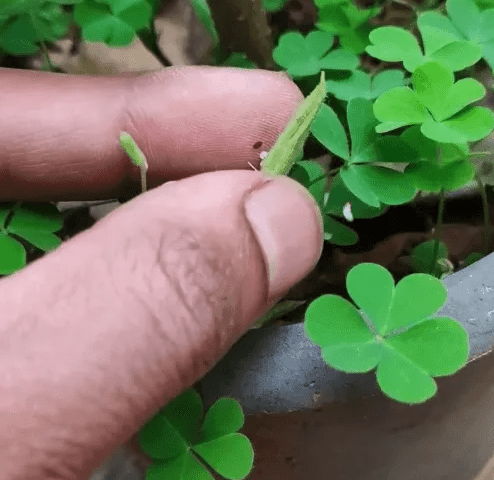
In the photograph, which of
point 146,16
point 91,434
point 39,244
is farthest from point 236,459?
point 146,16

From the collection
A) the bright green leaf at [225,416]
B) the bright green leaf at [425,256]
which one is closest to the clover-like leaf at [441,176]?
the bright green leaf at [425,256]

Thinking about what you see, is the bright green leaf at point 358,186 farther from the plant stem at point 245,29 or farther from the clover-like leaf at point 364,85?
the plant stem at point 245,29

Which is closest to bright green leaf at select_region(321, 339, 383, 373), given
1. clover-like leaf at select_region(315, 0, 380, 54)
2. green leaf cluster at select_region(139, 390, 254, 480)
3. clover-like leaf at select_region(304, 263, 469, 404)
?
clover-like leaf at select_region(304, 263, 469, 404)

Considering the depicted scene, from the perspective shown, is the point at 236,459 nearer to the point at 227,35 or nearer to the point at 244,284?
the point at 244,284

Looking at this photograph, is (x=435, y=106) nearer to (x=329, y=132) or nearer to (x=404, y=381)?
(x=329, y=132)

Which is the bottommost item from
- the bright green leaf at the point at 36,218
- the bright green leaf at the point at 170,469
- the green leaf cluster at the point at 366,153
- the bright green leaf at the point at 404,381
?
the bright green leaf at the point at 170,469

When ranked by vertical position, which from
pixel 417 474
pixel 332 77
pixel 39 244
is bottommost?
pixel 417 474
